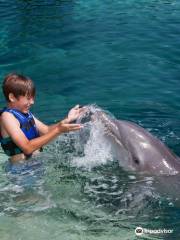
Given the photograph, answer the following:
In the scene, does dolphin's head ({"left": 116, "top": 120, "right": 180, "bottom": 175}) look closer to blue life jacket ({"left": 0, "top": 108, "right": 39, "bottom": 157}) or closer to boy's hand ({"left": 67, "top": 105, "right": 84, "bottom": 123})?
boy's hand ({"left": 67, "top": 105, "right": 84, "bottom": 123})

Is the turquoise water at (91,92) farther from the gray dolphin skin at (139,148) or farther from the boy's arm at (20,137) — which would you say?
the boy's arm at (20,137)

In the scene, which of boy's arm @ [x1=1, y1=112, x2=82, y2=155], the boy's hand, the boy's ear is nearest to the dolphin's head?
the boy's hand

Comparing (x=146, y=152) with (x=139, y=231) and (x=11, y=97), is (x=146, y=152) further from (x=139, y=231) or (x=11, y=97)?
(x=11, y=97)

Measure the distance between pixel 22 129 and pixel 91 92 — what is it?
4574mm

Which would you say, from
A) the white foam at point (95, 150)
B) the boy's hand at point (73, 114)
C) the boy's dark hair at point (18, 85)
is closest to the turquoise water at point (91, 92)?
the white foam at point (95, 150)

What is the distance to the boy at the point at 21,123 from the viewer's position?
700 centimetres

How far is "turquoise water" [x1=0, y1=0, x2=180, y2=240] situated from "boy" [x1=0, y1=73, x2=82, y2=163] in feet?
1.97

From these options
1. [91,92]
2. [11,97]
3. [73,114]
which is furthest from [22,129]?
[91,92]

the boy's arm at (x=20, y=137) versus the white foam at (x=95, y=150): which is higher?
the boy's arm at (x=20, y=137)

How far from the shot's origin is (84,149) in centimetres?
856

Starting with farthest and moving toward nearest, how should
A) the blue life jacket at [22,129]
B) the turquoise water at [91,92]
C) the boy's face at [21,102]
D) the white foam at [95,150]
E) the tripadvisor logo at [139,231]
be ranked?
1. the white foam at [95,150]
2. the blue life jacket at [22,129]
3. the boy's face at [21,102]
4. the turquoise water at [91,92]
5. the tripadvisor logo at [139,231]

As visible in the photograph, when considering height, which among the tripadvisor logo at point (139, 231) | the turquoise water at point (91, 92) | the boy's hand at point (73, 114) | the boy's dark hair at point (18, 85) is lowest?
the tripadvisor logo at point (139, 231)

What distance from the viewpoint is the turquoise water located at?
7148 mm

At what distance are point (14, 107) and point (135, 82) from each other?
543 cm
